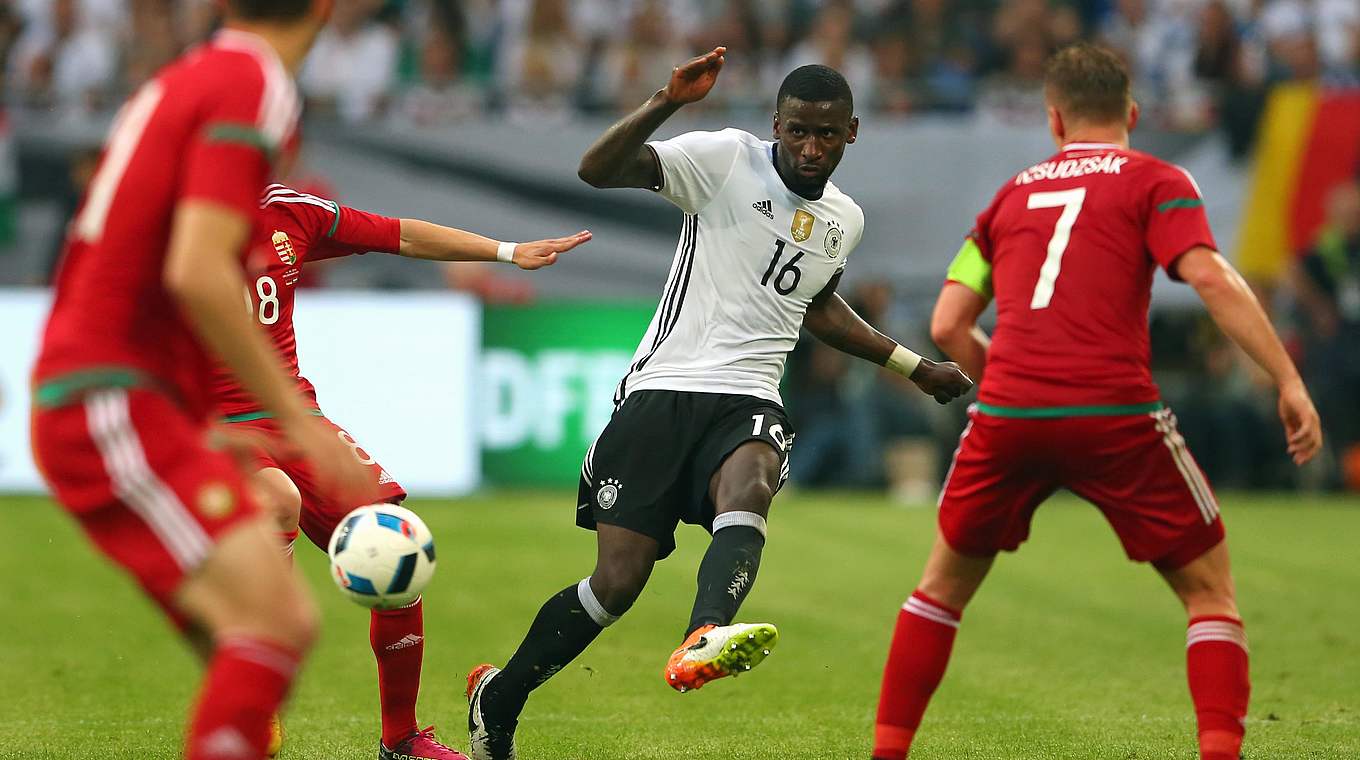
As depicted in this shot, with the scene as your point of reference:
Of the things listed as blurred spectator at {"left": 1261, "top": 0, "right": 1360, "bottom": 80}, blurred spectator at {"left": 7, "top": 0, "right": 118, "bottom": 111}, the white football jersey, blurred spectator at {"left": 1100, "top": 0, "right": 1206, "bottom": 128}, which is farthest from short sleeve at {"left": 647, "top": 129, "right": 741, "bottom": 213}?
blurred spectator at {"left": 7, "top": 0, "right": 118, "bottom": 111}

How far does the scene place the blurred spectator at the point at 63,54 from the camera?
18.1m

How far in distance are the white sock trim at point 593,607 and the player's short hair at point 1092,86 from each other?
235cm

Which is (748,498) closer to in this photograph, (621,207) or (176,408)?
(176,408)

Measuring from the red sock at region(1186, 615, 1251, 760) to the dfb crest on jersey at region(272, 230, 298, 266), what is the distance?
11.7ft

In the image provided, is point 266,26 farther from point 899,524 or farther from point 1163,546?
point 899,524

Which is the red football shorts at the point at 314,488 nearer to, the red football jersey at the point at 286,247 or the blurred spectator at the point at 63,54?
the red football jersey at the point at 286,247

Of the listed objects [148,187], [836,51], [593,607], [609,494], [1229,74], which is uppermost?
[1229,74]

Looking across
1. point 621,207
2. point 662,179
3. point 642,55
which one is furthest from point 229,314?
point 642,55

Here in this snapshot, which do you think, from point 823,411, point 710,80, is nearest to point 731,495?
point 710,80

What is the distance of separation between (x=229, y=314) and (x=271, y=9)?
830mm

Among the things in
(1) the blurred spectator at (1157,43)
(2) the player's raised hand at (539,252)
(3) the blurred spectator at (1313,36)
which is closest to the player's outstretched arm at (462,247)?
(2) the player's raised hand at (539,252)

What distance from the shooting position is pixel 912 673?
17.8 ft

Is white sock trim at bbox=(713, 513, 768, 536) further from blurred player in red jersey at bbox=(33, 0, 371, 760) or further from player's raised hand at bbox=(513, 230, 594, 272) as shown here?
blurred player in red jersey at bbox=(33, 0, 371, 760)

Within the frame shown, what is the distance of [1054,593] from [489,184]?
814 centimetres
